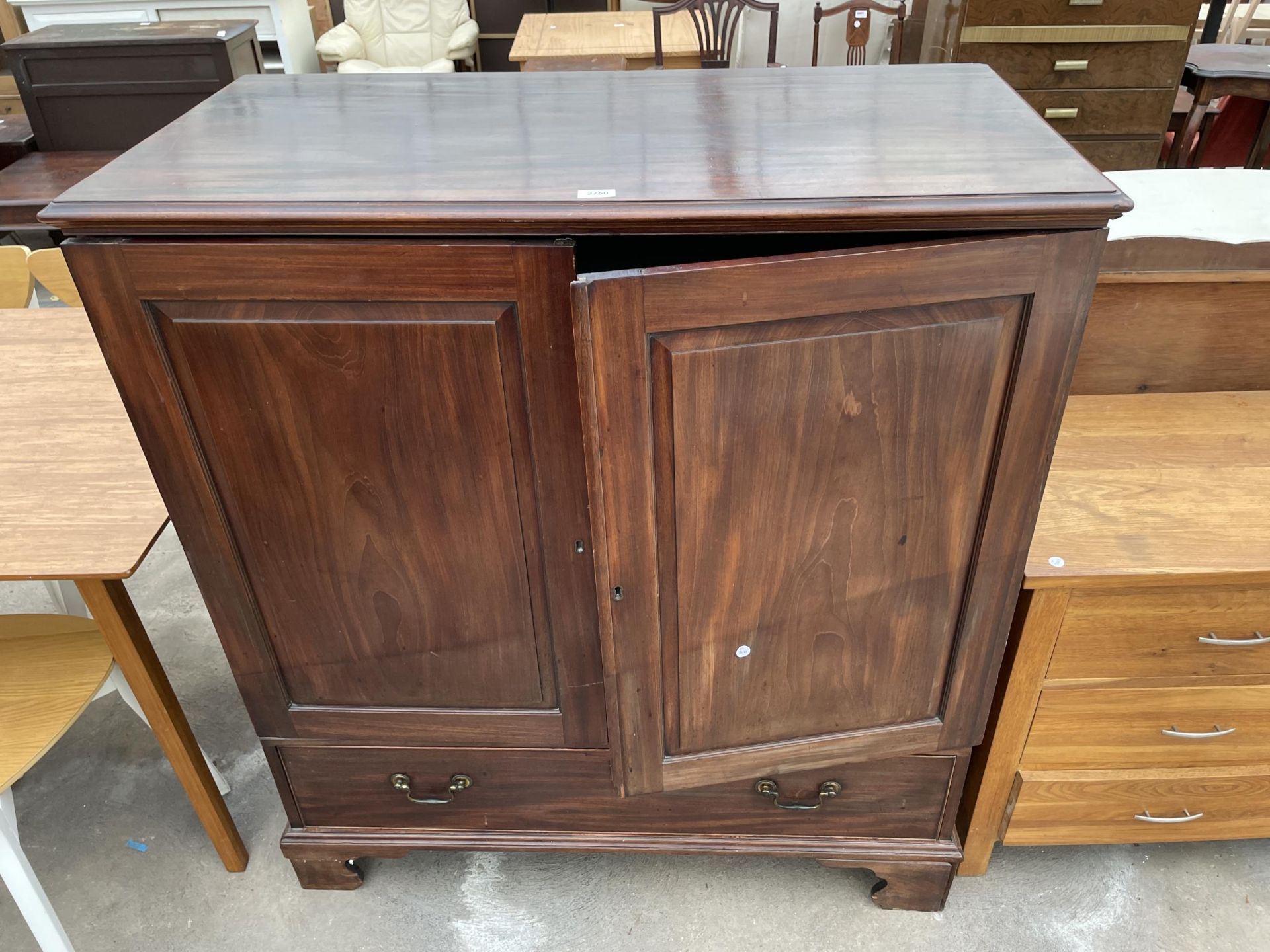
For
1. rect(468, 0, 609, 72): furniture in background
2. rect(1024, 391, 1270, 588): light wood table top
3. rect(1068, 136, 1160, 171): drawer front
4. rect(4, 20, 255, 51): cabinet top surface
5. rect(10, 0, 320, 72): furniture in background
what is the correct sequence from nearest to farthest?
rect(1024, 391, 1270, 588): light wood table top → rect(4, 20, 255, 51): cabinet top surface → rect(1068, 136, 1160, 171): drawer front → rect(10, 0, 320, 72): furniture in background → rect(468, 0, 609, 72): furniture in background

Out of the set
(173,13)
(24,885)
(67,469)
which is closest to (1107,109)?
(67,469)

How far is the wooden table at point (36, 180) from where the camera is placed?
9.71ft

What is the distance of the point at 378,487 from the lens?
101 cm

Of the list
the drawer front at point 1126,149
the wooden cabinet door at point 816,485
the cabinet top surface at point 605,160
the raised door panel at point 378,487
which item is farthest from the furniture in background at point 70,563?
the drawer front at point 1126,149

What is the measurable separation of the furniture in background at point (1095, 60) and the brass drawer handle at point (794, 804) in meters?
2.71

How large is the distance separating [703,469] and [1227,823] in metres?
1.08

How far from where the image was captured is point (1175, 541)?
3.71ft

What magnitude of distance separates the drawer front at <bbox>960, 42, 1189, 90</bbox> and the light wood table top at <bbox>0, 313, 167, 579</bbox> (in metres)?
2.84

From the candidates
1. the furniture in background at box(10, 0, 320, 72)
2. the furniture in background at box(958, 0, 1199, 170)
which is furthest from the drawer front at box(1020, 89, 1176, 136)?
the furniture in background at box(10, 0, 320, 72)

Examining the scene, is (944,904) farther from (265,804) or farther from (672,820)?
(265,804)

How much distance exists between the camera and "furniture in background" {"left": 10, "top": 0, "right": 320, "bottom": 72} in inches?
161

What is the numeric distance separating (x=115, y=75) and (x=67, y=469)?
262cm

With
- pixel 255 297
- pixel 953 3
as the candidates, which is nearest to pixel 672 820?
pixel 255 297

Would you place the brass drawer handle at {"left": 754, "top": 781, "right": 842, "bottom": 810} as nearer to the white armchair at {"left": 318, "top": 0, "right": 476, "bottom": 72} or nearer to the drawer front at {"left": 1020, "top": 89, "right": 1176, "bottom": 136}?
the drawer front at {"left": 1020, "top": 89, "right": 1176, "bottom": 136}
